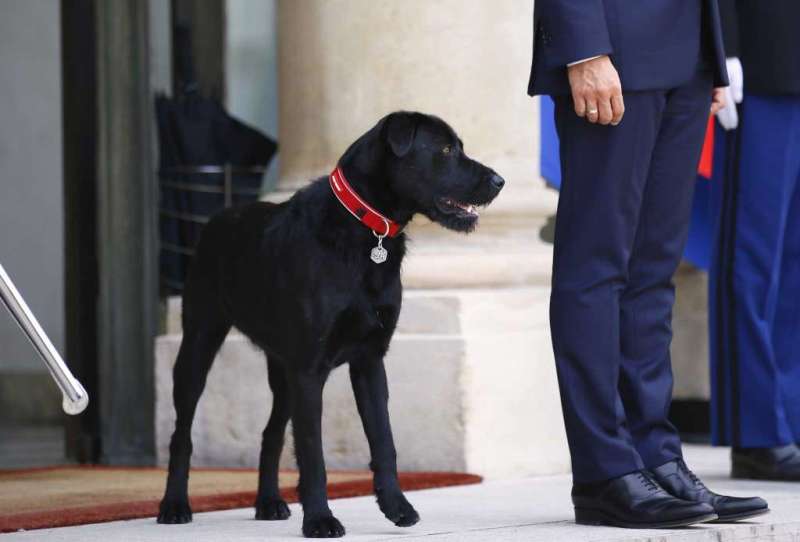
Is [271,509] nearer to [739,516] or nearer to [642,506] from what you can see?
[642,506]

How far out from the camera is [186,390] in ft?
14.3

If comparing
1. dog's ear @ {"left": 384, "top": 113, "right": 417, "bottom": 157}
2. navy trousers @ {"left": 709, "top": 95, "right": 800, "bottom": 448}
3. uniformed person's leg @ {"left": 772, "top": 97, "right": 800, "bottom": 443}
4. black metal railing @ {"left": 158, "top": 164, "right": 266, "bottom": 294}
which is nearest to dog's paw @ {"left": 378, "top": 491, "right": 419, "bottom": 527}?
dog's ear @ {"left": 384, "top": 113, "right": 417, "bottom": 157}

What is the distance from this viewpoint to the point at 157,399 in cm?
603

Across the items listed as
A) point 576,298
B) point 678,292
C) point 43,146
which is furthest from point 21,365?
point 576,298

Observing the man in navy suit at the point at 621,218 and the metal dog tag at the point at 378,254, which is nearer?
the man in navy suit at the point at 621,218

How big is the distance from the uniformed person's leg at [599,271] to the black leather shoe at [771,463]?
139 cm

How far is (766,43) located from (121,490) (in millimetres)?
2420

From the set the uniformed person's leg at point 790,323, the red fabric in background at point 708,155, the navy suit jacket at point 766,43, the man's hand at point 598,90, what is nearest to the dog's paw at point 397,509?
the man's hand at point 598,90

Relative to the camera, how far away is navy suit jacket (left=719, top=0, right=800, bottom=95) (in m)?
4.92

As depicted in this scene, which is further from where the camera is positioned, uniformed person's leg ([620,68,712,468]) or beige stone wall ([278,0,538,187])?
beige stone wall ([278,0,538,187])

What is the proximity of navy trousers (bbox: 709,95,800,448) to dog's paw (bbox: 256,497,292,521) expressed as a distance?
155cm

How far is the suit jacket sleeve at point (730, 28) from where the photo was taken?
4.94 m

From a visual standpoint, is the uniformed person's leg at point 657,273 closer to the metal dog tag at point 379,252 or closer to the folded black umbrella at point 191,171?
the metal dog tag at point 379,252

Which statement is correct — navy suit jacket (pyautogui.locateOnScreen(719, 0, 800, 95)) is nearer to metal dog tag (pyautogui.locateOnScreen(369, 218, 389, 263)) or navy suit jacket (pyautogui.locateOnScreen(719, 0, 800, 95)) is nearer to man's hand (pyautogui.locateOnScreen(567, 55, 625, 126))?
man's hand (pyautogui.locateOnScreen(567, 55, 625, 126))
